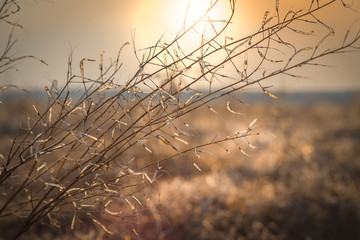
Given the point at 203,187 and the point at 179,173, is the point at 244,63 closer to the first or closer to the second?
the point at 203,187

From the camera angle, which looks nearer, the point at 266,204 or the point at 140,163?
the point at 266,204

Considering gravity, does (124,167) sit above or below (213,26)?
below

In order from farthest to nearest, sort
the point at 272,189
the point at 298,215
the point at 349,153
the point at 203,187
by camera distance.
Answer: the point at 349,153
the point at 272,189
the point at 203,187
the point at 298,215

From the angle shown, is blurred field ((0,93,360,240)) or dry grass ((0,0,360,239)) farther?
blurred field ((0,93,360,240))

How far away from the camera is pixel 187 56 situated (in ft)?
4.28

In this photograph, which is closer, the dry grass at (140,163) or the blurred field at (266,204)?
the dry grass at (140,163)

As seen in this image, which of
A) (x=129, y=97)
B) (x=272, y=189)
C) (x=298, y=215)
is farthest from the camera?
(x=272, y=189)

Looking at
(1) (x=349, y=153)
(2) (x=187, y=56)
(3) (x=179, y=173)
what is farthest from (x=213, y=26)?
(1) (x=349, y=153)

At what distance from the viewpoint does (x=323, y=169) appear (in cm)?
520

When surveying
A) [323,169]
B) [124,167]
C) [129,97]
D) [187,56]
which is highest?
[187,56]

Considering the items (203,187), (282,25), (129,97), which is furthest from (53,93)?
(203,187)

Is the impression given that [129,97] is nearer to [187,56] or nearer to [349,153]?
[187,56]

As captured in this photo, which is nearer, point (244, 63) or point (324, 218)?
point (244, 63)

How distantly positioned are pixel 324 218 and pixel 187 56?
3528 millimetres
